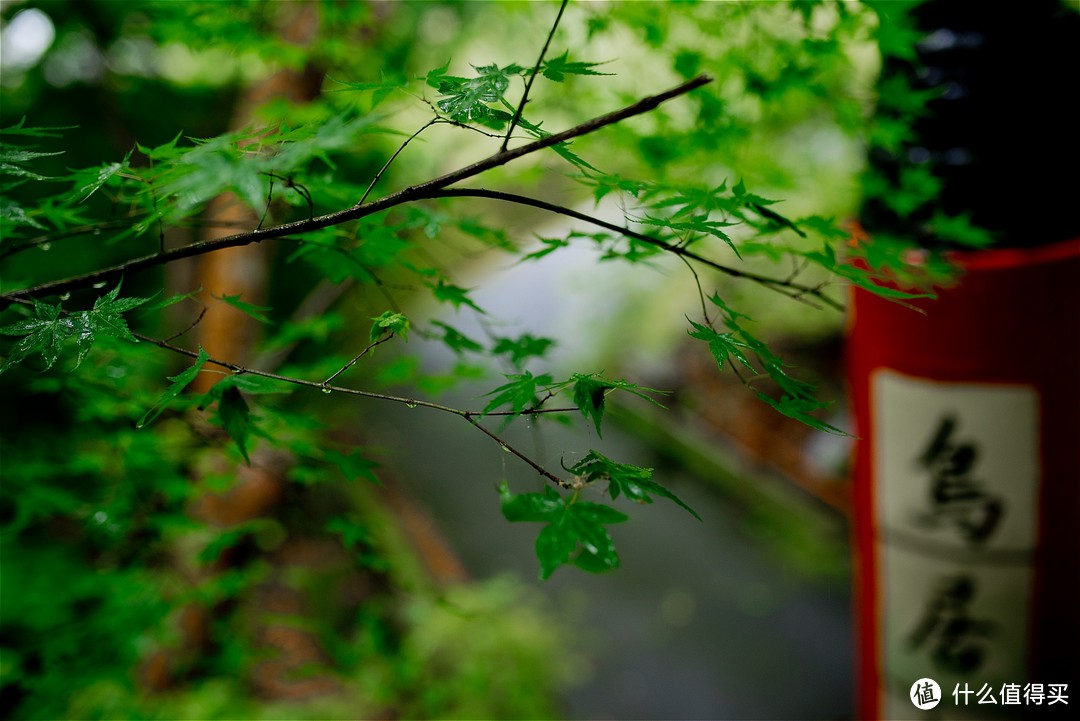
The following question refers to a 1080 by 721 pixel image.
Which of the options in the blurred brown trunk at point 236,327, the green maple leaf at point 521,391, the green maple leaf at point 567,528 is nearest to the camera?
the green maple leaf at point 567,528

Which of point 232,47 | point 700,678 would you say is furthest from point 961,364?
point 700,678

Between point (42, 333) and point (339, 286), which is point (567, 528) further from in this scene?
point (339, 286)

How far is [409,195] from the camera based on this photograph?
71cm

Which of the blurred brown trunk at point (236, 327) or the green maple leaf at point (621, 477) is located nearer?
the green maple leaf at point (621, 477)

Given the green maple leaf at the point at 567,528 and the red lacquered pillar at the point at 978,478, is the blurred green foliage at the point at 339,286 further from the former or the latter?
the red lacquered pillar at the point at 978,478

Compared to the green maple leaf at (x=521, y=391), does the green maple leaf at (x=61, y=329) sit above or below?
above

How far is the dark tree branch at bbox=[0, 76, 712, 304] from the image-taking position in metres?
0.65

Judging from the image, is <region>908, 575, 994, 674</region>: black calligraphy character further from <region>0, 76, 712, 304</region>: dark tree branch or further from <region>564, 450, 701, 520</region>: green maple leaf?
<region>0, 76, 712, 304</region>: dark tree branch

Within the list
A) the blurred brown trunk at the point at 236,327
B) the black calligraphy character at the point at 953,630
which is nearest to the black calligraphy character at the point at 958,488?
the black calligraphy character at the point at 953,630

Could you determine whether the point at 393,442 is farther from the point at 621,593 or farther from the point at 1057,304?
the point at 1057,304

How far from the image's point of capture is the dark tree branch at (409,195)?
2.13 ft

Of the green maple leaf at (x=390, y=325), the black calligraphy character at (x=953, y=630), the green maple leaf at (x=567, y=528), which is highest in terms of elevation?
the green maple leaf at (x=390, y=325)

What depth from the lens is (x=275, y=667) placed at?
416 cm

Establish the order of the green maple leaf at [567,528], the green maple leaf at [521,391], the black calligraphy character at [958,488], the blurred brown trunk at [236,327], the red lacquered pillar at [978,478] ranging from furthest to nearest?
the blurred brown trunk at [236,327] → the black calligraphy character at [958,488] → the red lacquered pillar at [978,478] → the green maple leaf at [521,391] → the green maple leaf at [567,528]
